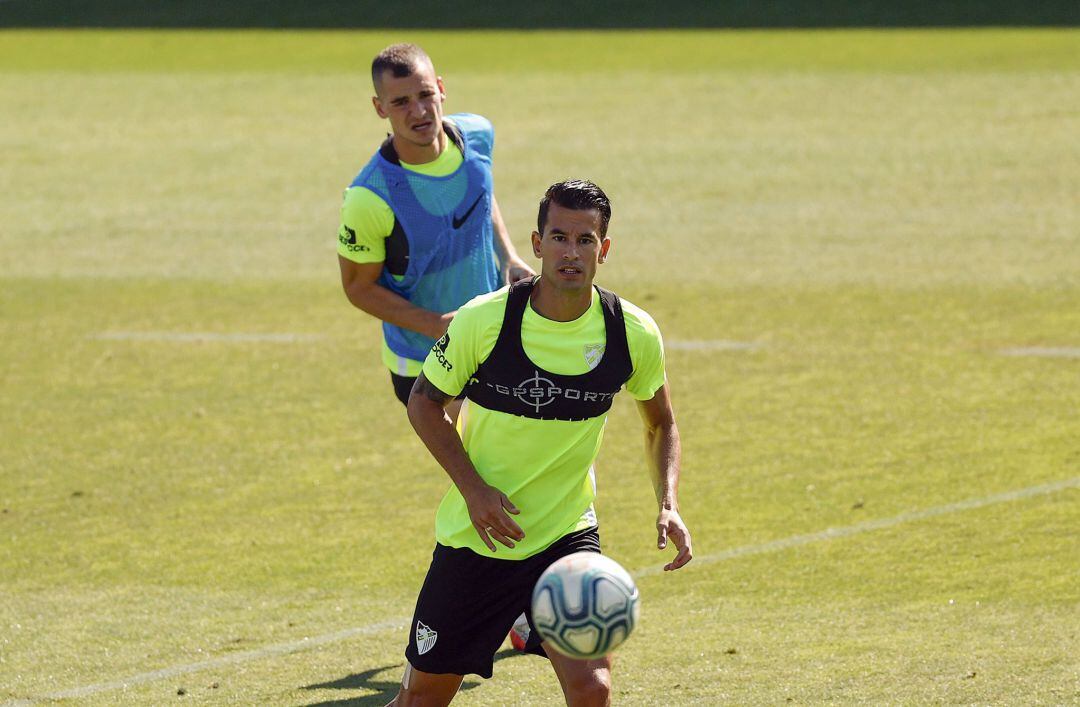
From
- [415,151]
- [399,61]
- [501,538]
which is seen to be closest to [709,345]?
[415,151]

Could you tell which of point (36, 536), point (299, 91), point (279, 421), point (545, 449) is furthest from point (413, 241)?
point (299, 91)

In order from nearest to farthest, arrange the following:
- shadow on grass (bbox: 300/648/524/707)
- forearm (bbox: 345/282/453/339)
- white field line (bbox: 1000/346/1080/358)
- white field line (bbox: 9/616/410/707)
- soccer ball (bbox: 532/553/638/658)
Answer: soccer ball (bbox: 532/553/638/658) → shadow on grass (bbox: 300/648/524/707) → white field line (bbox: 9/616/410/707) → forearm (bbox: 345/282/453/339) → white field line (bbox: 1000/346/1080/358)

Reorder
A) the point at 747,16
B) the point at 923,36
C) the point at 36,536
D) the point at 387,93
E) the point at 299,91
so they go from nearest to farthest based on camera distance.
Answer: the point at 387,93
the point at 36,536
the point at 299,91
the point at 923,36
the point at 747,16

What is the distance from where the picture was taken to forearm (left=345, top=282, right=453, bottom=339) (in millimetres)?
8375

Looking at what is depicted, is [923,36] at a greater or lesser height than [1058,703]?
lesser

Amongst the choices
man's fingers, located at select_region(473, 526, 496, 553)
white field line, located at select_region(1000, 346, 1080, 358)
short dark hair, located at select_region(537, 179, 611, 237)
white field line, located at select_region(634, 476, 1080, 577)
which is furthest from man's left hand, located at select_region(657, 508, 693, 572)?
white field line, located at select_region(1000, 346, 1080, 358)

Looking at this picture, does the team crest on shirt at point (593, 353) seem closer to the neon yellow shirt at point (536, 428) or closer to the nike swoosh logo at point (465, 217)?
the neon yellow shirt at point (536, 428)

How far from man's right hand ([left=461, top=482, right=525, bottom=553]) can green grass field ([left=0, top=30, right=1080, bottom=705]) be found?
5.46ft

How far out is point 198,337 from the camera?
15766 millimetres

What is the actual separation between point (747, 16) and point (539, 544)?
27.5 meters

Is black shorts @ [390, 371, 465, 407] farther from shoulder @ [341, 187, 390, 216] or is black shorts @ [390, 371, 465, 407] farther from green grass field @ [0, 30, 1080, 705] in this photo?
green grass field @ [0, 30, 1080, 705]

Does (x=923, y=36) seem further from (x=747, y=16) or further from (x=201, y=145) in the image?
(x=201, y=145)

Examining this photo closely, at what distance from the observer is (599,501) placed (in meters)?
10.7

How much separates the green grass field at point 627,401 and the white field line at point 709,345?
5cm
